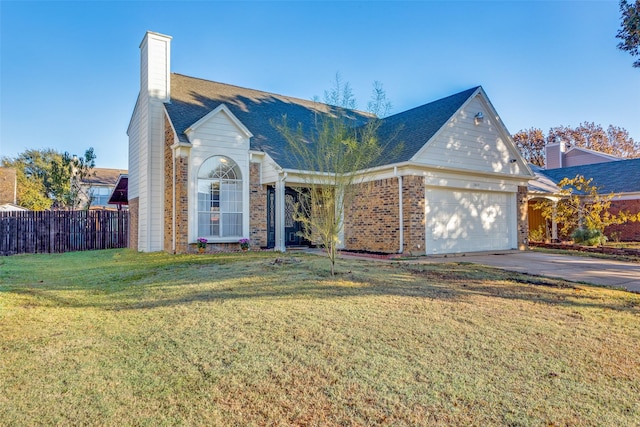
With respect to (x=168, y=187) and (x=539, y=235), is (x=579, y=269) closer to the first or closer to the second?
(x=539, y=235)

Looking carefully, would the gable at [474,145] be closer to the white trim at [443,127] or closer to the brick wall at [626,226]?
the white trim at [443,127]

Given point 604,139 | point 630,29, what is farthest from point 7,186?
point 604,139

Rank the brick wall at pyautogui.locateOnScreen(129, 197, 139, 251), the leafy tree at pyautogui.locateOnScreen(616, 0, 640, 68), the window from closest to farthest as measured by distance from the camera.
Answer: the leafy tree at pyautogui.locateOnScreen(616, 0, 640, 68) → the brick wall at pyautogui.locateOnScreen(129, 197, 139, 251) → the window

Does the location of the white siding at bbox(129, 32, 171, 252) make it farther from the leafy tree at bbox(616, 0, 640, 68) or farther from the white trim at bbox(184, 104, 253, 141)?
the leafy tree at bbox(616, 0, 640, 68)

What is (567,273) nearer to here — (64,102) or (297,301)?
(297,301)

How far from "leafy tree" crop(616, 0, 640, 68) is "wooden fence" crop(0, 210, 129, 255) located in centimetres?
1932

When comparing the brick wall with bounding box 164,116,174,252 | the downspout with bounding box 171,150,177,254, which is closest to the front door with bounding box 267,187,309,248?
the downspout with bounding box 171,150,177,254

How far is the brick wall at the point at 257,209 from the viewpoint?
13047 mm

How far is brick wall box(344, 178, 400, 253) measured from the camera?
12062 millimetres

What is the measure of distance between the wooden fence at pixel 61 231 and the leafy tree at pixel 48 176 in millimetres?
5500

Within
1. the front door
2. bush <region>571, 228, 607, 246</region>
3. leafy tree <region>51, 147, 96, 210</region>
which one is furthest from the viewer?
leafy tree <region>51, 147, 96, 210</region>

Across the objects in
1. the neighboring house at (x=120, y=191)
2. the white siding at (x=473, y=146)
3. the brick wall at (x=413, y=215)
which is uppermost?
the white siding at (x=473, y=146)

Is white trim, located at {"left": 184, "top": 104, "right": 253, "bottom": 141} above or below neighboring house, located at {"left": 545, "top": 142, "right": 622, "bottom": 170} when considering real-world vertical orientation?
below

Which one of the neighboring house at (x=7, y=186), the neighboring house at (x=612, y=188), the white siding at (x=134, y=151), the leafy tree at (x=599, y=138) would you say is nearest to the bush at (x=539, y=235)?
the neighboring house at (x=612, y=188)
